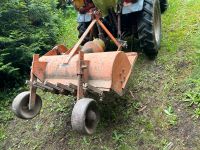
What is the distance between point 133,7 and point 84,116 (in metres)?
2.21

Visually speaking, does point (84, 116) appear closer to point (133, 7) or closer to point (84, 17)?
point (133, 7)

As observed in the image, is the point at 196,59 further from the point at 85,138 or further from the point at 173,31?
the point at 85,138

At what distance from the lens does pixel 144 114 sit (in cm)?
448

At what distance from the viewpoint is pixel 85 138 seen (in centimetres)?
450

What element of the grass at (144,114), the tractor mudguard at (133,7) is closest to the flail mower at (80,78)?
the grass at (144,114)

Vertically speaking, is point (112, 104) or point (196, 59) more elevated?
point (196, 59)

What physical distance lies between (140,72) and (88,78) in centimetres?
145

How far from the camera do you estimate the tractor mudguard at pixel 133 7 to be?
497 cm

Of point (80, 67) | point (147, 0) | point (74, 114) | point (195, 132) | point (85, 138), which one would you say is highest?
point (147, 0)

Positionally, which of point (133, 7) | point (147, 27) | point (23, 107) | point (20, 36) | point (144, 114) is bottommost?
point (144, 114)

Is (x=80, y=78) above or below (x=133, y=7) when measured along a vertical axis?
below

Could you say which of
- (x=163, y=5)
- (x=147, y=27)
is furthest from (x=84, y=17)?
(x=163, y=5)

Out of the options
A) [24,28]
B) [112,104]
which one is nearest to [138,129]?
[112,104]

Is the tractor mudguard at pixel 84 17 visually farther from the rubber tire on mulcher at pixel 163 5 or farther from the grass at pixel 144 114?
the rubber tire on mulcher at pixel 163 5
